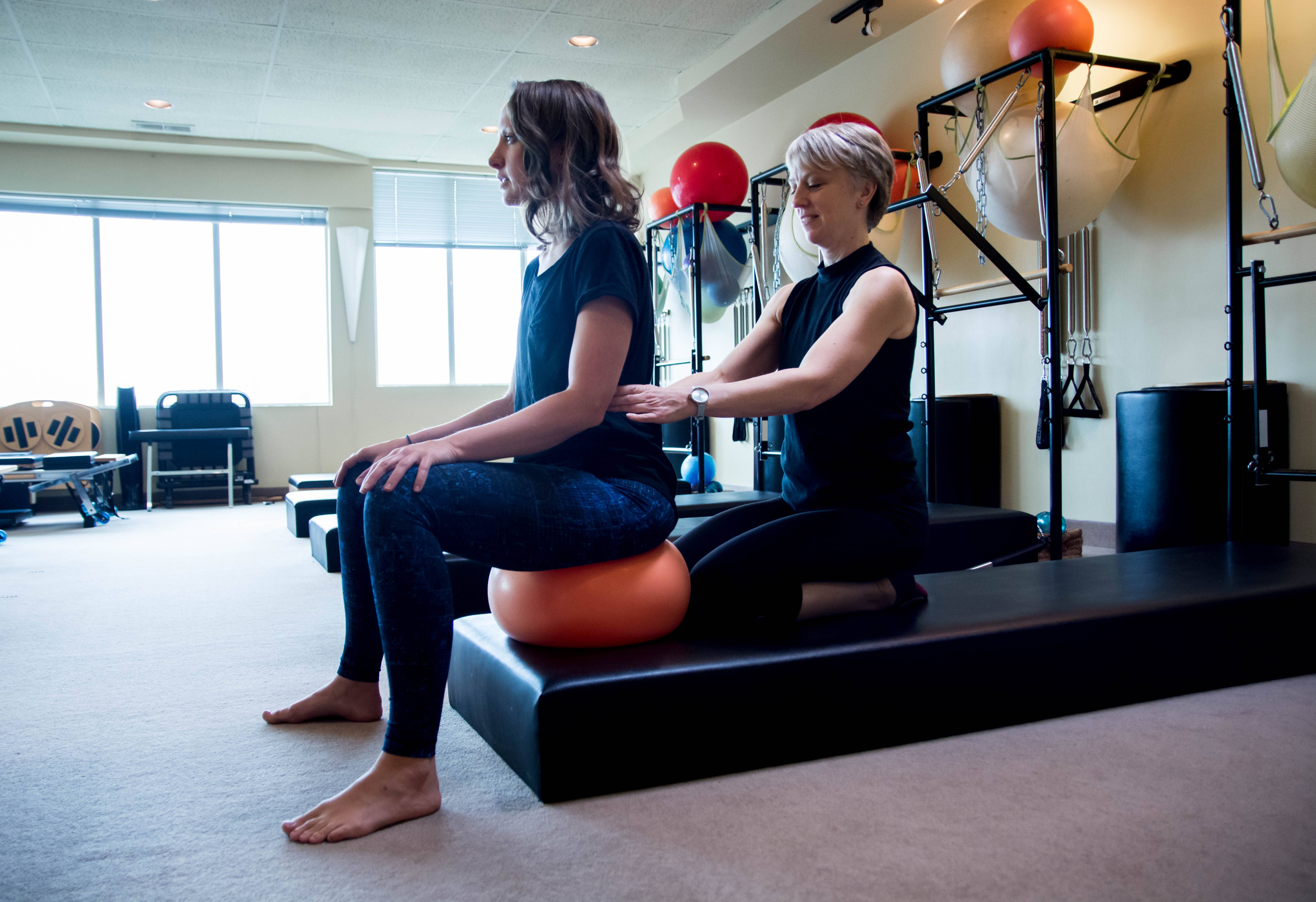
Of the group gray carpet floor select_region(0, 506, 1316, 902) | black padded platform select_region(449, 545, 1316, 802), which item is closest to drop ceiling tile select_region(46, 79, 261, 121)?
gray carpet floor select_region(0, 506, 1316, 902)

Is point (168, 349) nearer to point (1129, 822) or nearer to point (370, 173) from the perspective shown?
point (370, 173)

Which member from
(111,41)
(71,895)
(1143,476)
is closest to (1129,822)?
(71,895)

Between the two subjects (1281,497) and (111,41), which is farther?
(111,41)

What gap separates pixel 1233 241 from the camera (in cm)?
275

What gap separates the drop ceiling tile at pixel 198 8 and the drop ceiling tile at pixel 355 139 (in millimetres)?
2068

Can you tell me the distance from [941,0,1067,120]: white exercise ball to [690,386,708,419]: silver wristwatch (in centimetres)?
260

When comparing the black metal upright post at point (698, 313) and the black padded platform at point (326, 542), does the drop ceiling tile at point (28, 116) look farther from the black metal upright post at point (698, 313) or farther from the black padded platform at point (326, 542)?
the black metal upright post at point (698, 313)

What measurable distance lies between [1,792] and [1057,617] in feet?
5.88

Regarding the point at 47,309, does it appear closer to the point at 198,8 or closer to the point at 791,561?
the point at 198,8

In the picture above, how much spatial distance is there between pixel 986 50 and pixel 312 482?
15.4 feet

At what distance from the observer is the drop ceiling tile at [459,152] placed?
772 cm

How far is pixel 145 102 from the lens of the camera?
6.60 m

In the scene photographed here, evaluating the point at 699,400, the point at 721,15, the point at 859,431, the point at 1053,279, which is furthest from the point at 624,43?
the point at 699,400

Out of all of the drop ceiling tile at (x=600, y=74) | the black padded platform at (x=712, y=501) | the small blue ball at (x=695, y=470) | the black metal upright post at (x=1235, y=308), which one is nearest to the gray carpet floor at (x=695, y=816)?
the black metal upright post at (x=1235, y=308)
